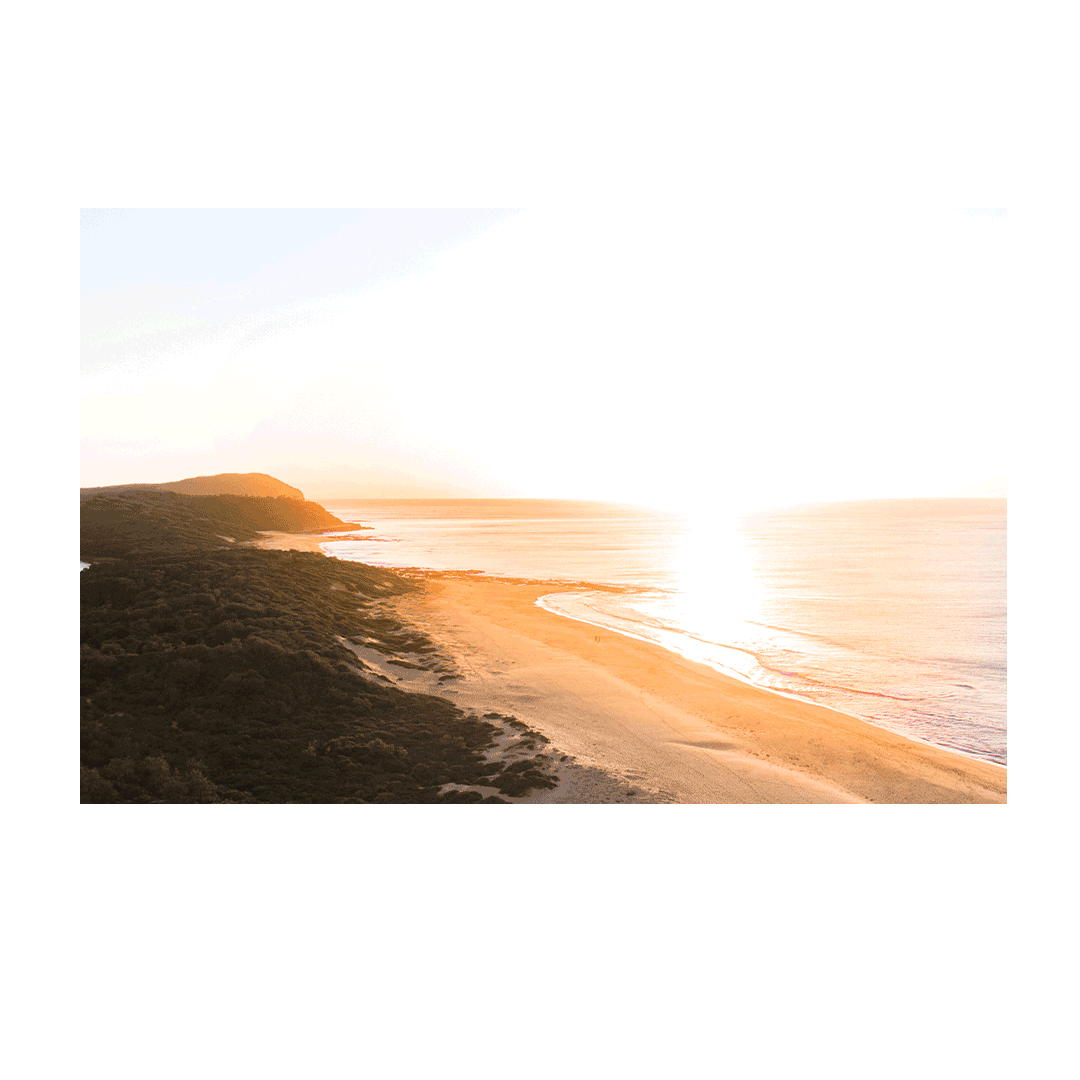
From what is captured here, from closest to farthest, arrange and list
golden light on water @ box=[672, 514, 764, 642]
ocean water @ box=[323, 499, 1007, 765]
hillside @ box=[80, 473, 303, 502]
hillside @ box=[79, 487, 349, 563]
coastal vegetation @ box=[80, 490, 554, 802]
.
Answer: coastal vegetation @ box=[80, 490, 554, 802] < hillside @ box=[79, 487, 349, 563] < ocean water @ box=[323, 499, 1007, 765] < hillside @ box=[80, 473, 303, 502] < golden light on water @ box=[672, 514, 764, 642]

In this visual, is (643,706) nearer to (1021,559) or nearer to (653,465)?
(653,465)

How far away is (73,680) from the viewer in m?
3.51

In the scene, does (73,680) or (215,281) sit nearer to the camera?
(73,680)

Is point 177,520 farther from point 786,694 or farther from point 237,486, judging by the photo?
point 786,694

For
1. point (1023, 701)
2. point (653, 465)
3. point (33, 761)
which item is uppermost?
point (653, 465)

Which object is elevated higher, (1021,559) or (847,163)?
(847,163)

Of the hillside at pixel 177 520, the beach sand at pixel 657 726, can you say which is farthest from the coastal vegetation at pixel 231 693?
the beach sand at pixel 657 726

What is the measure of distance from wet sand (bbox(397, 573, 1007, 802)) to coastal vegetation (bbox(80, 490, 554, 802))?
0.40 m

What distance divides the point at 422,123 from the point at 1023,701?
547cm

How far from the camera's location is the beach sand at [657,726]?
3.55m

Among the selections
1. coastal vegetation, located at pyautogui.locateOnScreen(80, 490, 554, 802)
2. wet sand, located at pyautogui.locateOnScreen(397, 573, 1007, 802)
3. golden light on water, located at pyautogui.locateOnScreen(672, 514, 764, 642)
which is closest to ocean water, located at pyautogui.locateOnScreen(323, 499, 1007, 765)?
golden light on water, located at pyautogui.locateOnScreen(672, 514, 764, 642)

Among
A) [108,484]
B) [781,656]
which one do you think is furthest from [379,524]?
[781,656]

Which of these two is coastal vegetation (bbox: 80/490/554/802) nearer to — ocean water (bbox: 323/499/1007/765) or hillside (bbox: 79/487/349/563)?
hillside (bbox: 79/487/349/563)

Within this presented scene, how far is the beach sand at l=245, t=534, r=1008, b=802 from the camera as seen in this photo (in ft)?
11.6
